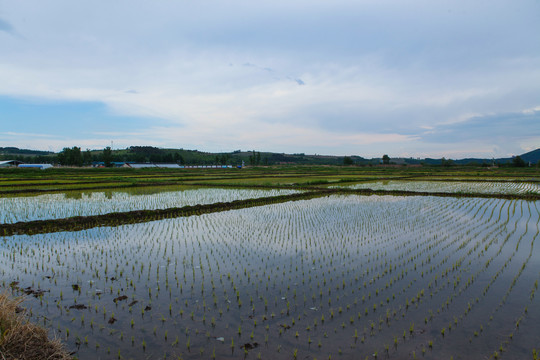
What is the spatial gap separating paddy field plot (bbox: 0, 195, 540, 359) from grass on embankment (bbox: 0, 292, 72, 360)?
19.8 inches

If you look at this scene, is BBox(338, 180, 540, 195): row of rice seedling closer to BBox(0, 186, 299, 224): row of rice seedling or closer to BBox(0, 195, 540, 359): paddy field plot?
BBox(0, 195, 540, 359): paddy field plot

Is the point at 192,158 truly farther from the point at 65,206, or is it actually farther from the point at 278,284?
the point at 278,284

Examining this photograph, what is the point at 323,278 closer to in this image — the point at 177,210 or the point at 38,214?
the point at 177,210

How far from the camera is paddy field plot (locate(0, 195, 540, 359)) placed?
3625 mm

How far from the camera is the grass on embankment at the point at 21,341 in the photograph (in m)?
2.85

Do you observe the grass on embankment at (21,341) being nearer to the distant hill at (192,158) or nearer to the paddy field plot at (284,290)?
the paddy field plot at (284,290)

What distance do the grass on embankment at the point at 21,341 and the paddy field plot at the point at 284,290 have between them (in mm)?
502

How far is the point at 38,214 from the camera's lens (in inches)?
451

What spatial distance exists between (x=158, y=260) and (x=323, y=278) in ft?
10.6

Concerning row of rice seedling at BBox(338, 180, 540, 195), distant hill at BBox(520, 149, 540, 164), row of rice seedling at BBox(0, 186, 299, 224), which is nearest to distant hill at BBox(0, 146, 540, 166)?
distant hill at BBox(520, 149, 540, 164)

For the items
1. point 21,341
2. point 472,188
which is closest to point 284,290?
point 21,341

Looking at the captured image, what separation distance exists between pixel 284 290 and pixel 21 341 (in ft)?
10.4

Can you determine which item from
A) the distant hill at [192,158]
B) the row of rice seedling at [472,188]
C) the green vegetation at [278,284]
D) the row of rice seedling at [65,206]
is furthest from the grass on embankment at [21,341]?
→ the distant hill at [192,158]

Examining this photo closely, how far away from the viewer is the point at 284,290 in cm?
500
